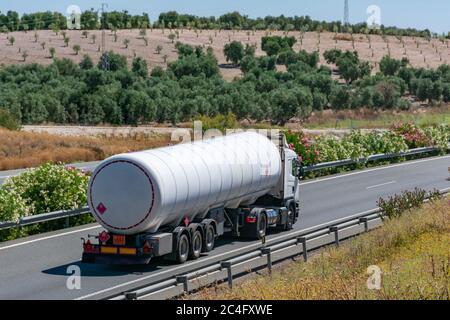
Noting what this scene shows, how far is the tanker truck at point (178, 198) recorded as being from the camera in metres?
19.8

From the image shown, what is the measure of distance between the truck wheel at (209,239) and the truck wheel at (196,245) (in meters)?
0.17

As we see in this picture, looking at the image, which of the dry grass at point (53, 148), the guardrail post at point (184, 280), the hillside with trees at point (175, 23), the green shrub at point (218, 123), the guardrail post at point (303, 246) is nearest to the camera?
the guardrail post at point (184, 280)

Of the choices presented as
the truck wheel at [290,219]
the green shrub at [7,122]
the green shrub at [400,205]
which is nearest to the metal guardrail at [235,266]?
the green shrub at [400,205]

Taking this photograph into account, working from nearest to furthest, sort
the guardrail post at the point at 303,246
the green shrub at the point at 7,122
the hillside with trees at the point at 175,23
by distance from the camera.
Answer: the guardrail post at the point at 303,246 → the green shrub at the point at 7,122 → the hillside with trees at the point at 175,23

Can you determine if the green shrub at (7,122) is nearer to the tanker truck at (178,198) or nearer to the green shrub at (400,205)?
the tanker truck at (178,198)

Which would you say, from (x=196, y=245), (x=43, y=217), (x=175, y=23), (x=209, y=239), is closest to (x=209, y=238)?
(x=209, y=239)

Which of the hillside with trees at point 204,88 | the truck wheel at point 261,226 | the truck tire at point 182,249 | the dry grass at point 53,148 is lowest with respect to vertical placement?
the hillside with trees at point 204,88

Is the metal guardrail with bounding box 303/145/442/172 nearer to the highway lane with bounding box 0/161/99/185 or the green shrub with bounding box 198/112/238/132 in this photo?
the green shrub with bounding box 198/112/238/132

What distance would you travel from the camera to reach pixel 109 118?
74812 mm

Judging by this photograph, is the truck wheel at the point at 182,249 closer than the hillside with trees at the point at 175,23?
Yes

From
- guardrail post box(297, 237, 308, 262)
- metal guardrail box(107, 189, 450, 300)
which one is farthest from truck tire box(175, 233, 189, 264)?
guardrail post box(297, 237, 308, 262)
